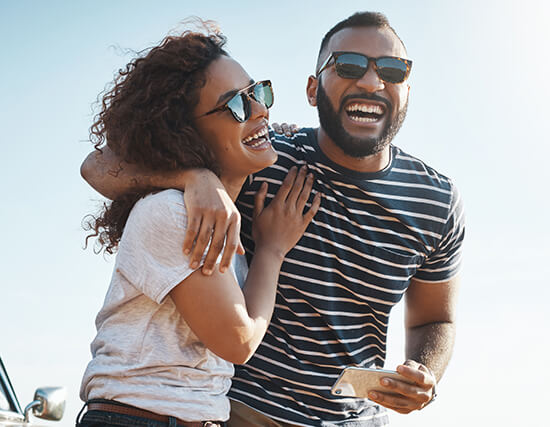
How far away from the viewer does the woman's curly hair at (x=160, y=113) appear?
2809 millimetres

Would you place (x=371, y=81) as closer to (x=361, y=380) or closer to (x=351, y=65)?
(x=351, y=65)

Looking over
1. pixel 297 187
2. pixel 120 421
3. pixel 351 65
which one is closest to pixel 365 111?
pixel 351 65

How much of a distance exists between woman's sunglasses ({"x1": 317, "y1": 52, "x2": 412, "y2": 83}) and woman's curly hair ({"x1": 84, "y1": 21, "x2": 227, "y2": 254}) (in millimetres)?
958

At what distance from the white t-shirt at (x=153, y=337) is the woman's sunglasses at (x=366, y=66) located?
1545 millimetres

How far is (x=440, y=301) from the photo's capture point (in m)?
4.00

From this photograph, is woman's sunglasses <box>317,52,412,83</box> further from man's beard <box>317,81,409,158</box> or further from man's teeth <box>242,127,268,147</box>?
man's teeth <box>242,127,268,147</box>

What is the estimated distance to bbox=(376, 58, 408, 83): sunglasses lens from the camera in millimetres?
3722

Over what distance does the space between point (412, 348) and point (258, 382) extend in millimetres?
1181

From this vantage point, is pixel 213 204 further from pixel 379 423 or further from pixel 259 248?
pixel 379 423

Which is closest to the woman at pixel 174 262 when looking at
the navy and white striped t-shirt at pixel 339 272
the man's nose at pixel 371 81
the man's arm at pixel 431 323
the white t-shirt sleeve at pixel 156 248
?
the white t-shirt sleeve at pixel 156 248

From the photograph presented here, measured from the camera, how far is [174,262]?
8.03 ft

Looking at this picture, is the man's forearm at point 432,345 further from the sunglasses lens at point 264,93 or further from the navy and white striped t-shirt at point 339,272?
the sunglasses lens at point 264,93

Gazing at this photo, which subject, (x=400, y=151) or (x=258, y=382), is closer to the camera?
(x=258, y=382)

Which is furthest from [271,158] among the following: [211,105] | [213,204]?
[213,204]
